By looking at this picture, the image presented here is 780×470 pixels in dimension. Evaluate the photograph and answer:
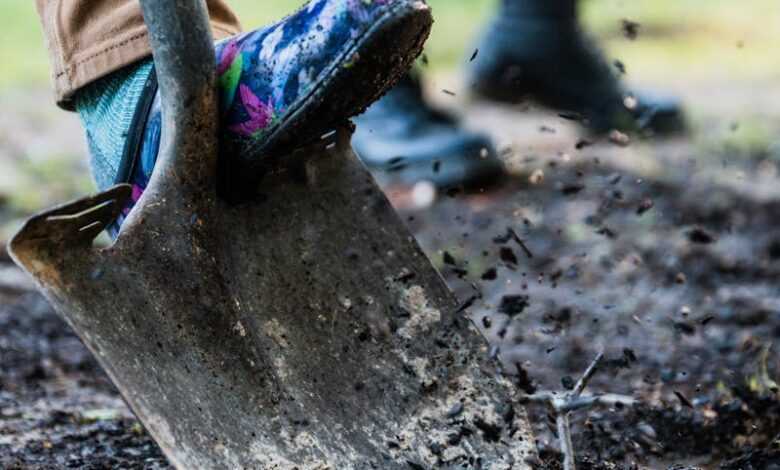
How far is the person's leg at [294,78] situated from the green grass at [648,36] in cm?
380

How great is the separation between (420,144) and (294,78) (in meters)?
2.40

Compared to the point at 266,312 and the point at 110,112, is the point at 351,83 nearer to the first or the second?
the point at 266,312

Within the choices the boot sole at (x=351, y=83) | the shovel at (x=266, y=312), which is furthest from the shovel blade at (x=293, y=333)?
the boot sole at (x=351, y=83)

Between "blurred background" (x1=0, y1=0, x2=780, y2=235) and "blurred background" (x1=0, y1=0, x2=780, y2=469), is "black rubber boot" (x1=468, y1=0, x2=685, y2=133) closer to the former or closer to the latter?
"blurred background" (x1=0, y1=0, x2=780, y2=469)

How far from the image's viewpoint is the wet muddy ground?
1.95 m

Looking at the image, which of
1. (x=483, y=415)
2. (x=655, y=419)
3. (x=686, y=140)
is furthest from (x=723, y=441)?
(x=686, y=140)

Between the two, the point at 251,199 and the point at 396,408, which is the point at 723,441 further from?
the point at 251,199

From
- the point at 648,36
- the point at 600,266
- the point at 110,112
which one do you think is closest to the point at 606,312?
the point at 600,266

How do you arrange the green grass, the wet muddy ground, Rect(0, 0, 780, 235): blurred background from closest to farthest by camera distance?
the wet muddy ground → Rect(0, 0, 780, 235): blurred background → the green grass

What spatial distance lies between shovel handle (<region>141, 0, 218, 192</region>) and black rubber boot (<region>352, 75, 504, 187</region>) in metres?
2.01

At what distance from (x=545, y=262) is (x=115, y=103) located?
1.58 metres

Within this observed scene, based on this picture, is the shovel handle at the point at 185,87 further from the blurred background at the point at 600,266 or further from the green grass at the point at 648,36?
the green grass at the point at 648,36

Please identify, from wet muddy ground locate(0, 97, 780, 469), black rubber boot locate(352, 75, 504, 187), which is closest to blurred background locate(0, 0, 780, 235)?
black rubber boot locate(352, 75, 504, 187)

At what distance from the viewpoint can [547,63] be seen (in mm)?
4746
